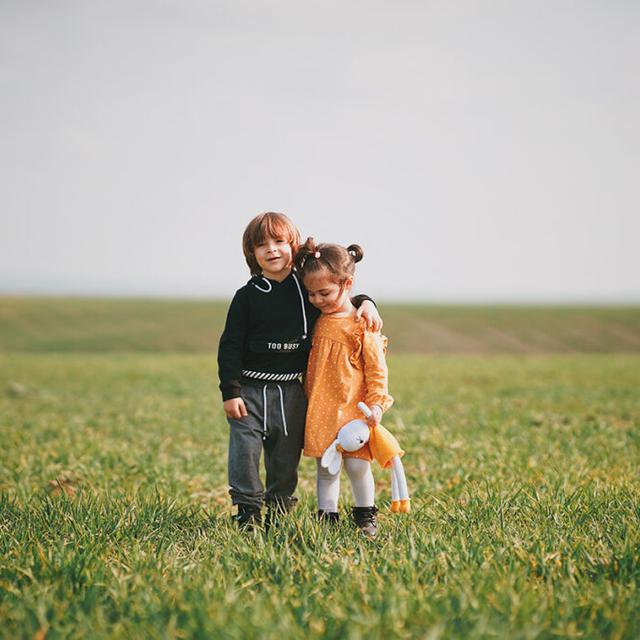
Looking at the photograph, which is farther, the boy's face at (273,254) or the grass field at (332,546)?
the boy's face at (273,254)

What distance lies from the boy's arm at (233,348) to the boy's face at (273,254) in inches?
10.0

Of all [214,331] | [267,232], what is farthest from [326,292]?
[214,331]

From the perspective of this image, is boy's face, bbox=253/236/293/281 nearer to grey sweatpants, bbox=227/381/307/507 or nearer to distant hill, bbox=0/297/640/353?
grey sweatpants, bbox=227/381/307/507

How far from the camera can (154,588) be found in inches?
114

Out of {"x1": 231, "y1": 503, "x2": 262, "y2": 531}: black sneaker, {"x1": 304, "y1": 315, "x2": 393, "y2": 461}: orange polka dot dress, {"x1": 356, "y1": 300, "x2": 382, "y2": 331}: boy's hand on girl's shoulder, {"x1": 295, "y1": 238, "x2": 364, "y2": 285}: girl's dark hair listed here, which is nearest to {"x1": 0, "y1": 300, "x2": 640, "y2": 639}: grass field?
{"x1": 231, "y1": 503, "x2": 262, "y2": 531}: black sneaker

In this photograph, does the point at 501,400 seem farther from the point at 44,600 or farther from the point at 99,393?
the point at 44,600

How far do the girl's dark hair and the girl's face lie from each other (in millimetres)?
33

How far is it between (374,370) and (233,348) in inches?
37.8

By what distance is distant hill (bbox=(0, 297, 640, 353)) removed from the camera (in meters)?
46.4

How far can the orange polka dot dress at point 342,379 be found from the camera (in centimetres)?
421

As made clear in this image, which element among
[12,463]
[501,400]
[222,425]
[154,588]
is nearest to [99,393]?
[222,425]

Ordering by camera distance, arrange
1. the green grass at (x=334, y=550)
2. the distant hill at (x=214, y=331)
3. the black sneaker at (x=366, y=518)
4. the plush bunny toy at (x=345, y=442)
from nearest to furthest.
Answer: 1. the green grass at (x=334, y=550)
2. the plush bunny toy at (x=345, y=442)
3. the black sneaker at (x=366, y=518)
4. the distant hill at (x=214, y=331)

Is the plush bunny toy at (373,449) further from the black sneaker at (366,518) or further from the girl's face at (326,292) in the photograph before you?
the girl's face at (326,292)

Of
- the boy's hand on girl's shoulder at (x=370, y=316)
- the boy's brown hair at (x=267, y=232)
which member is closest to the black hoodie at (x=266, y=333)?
the boy's brown hair at (x=267, y=232)
